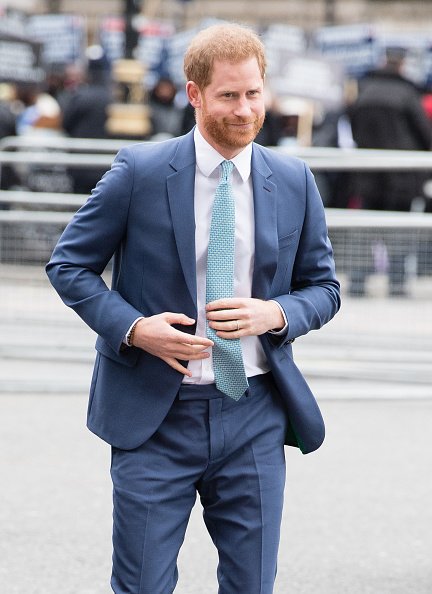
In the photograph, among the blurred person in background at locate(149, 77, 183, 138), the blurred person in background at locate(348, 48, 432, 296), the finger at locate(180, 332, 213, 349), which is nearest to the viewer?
the finger at locate(180, 332, 213, 349)

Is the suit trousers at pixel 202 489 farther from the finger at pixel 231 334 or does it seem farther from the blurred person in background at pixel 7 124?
the blurred person in background at pixel 7 124

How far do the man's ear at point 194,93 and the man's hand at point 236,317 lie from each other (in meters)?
0.49

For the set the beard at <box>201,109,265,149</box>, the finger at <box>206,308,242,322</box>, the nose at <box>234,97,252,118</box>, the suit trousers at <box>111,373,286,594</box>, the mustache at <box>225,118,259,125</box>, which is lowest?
the suit trousers at <box>111,373,286,594</box>

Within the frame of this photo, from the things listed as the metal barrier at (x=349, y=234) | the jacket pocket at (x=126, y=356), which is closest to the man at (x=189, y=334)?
the jacket pocket at (x=126, y=356)

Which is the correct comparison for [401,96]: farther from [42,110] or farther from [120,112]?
[42,110]

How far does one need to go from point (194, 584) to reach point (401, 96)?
352 inches

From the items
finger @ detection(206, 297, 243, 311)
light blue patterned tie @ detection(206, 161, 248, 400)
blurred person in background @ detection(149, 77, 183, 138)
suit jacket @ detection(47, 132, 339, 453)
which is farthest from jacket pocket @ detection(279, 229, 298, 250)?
blurred person in background @ detection(149, 77, 183, 138)

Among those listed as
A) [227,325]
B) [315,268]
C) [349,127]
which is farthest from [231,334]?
[349,127]

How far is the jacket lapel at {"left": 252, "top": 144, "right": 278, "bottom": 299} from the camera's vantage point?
136 inches

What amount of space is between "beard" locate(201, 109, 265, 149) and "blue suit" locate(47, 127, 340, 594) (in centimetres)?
13

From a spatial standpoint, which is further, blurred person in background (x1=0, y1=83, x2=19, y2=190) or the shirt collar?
blurred person in background (x1=0, y1=83, x2=19, y2=190)

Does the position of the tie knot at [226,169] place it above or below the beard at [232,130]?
below

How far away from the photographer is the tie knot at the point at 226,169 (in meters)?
3.43

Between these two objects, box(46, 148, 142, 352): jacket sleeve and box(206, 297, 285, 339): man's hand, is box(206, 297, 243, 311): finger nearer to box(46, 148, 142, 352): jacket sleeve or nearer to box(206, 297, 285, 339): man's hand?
box(206, 297, 285, 339): man's hand
